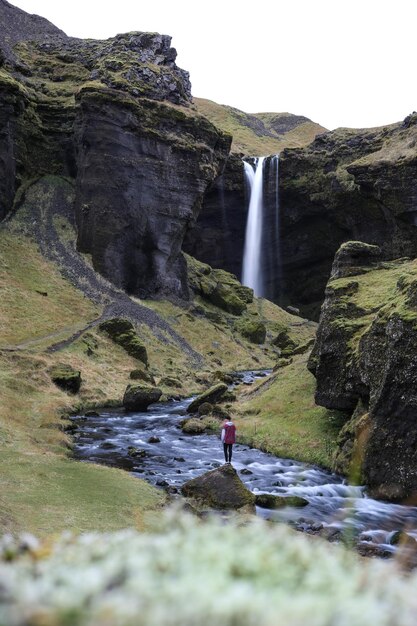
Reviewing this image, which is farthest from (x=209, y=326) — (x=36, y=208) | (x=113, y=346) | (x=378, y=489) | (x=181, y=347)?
(x=378, y=489)

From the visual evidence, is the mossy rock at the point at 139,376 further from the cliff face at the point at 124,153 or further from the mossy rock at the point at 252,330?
the mossy rock at the point at 252,330

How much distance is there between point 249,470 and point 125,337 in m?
36.4

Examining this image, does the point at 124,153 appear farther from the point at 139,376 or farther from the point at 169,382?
the point at 139,376

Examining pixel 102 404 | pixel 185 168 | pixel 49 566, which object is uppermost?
pixel 185 168

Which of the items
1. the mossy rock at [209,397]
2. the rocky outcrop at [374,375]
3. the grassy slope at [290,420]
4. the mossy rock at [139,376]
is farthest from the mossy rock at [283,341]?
the rocky outcrop at [374,375]

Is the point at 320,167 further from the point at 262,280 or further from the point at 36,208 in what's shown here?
the point at 36,208

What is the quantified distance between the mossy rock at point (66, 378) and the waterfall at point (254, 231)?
78.3m

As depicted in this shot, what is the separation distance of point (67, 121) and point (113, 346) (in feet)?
183

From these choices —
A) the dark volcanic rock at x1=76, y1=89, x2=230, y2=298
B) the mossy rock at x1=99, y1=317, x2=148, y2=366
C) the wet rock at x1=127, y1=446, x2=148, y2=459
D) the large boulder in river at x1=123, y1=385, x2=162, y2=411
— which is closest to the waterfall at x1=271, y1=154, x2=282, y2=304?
the dark volcanic rock at x1=76, y1=89, x2=230, y2=298

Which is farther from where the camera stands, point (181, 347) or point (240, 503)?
point (181, 347)

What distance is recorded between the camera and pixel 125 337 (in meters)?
61.0

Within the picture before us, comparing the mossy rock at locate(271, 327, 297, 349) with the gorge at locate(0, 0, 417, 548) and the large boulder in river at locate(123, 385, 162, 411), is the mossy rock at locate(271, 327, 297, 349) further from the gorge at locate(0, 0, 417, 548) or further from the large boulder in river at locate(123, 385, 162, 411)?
the large boulder in river at locate(123, 385, 162, 411)

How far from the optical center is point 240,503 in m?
20.3

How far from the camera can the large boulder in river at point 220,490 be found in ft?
66.6
